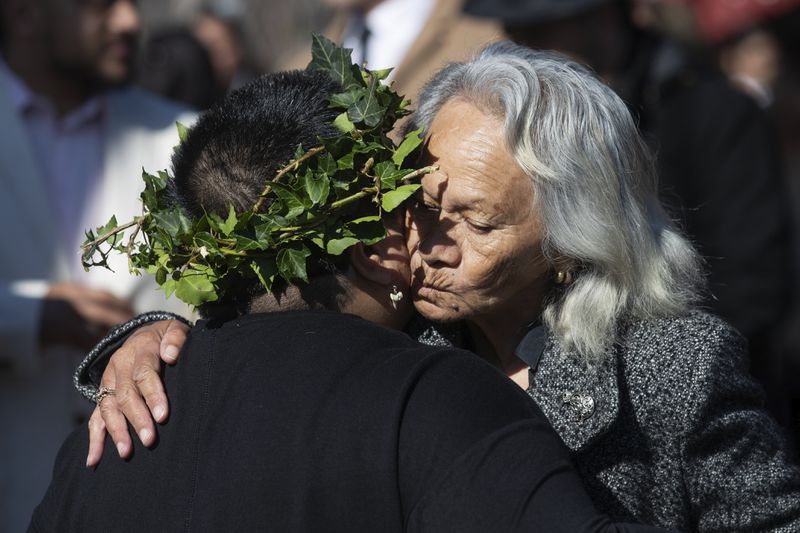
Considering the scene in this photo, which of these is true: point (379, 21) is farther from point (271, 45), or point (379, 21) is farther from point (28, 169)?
point (271, 45)

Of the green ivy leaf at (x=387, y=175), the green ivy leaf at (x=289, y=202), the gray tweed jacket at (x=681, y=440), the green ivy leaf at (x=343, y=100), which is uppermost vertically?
the green ivy leaf at (x=343, y=100)

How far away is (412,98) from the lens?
3.85 metres

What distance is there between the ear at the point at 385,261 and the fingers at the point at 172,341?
0.40m

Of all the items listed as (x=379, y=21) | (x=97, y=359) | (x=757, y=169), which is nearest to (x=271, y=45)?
(x=379, y=21)

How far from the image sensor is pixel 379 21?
500 centimetres

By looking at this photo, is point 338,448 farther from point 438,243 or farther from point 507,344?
point 507,344

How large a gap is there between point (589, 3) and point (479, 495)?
3326 millimetres

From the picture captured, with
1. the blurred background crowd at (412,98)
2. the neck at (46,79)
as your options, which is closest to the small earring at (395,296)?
the blurred background crowd at (412,98)

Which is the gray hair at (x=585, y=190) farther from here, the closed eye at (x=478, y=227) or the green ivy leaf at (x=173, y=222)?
the green ivy leaf at (x=173, y=222)

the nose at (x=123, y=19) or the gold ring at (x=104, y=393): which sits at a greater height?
the nose at (x=123, y=19)

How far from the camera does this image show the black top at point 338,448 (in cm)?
185

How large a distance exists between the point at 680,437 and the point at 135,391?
1155 millimetres

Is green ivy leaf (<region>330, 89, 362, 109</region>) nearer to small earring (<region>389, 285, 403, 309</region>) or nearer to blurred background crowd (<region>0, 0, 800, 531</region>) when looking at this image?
small earring (<region>389, 285, 403, 309</region>)

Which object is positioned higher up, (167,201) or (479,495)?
(167,201)
